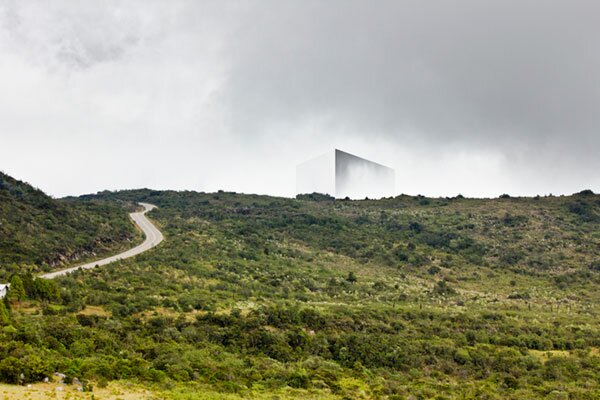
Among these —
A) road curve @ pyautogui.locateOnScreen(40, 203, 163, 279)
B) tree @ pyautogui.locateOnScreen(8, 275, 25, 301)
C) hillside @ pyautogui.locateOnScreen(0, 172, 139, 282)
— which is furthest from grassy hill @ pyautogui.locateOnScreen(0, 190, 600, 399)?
hillside @ pyautogui.locateOnScreen(0, 172, 139, 282)

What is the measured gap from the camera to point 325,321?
35750 mm

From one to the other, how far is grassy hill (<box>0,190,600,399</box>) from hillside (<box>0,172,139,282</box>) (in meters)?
6.16

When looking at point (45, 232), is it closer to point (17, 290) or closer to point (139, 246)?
point (139, 246)

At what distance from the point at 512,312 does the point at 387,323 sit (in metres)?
14.3

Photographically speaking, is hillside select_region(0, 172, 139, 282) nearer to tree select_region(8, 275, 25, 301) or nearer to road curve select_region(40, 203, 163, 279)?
road curve select_region(40, 203, 163, 279)

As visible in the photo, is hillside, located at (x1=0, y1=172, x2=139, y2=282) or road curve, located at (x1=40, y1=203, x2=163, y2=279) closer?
road curve, located at (x1=40, y1=203, x2=163, y2=279)

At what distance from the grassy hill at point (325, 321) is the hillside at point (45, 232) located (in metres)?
6.16

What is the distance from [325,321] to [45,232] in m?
36.5

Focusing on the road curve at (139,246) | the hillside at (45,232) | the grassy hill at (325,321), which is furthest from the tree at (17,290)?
the road curve at (139,246)

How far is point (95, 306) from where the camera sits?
33875 millimetres

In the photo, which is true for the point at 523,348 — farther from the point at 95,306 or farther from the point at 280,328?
the point at 95,306

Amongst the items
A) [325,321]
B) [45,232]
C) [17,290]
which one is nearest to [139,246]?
[45,232]

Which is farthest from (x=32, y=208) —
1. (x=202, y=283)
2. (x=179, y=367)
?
(x=179, y=367)

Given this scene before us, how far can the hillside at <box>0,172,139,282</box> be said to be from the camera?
155ft
